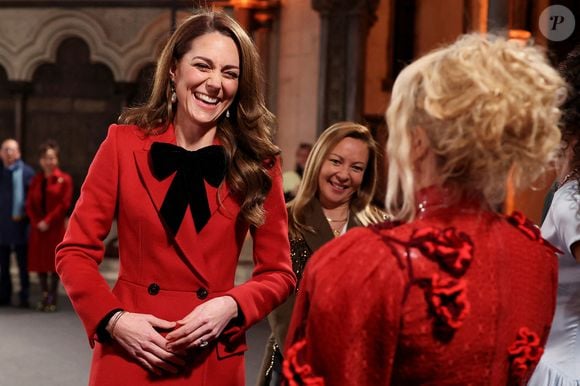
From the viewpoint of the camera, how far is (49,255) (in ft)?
30.2

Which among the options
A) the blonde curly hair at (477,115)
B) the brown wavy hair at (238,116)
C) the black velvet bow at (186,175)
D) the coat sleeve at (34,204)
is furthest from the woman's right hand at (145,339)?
the coat sleeve at (34,204)

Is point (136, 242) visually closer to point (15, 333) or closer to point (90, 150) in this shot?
point (15, 333)

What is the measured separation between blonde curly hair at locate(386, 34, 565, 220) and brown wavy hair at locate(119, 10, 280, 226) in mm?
841

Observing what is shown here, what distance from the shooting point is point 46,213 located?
364 inches

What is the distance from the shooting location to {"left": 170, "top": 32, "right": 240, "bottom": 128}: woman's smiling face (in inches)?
91.3

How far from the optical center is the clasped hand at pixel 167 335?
6.98 ft

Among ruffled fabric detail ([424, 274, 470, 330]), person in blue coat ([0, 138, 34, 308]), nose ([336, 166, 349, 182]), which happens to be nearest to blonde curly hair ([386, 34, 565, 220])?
ruffled fabric detail ([424, 274, 470, 330])

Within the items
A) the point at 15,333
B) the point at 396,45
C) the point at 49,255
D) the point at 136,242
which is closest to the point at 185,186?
the point at 136,242

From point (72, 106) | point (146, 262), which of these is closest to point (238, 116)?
point (146, 262)

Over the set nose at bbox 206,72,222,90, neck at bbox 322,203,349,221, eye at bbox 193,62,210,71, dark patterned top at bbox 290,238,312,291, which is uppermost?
eye at bbox 193,62,210,71

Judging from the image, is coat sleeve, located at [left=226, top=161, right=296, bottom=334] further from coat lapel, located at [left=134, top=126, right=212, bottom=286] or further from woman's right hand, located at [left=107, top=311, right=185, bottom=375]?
woman's right hand, located at [left=107, top=311, right=185, bottom=375]

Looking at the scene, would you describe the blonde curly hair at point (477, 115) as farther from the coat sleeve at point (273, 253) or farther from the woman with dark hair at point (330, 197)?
the woman with dark hair at point (330, 197)

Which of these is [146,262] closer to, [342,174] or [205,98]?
[205,98]

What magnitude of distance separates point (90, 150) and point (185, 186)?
11487mm
